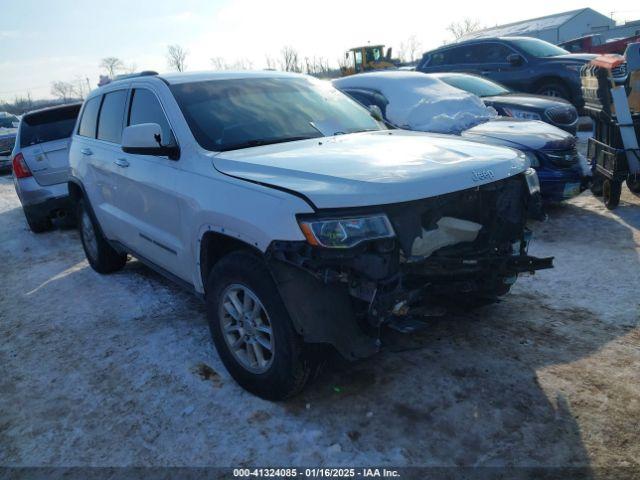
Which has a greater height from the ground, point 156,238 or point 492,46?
point 492,46

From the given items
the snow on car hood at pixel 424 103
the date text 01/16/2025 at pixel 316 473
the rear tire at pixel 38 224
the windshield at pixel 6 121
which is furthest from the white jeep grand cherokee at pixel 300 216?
the windshield at pixel 6 121

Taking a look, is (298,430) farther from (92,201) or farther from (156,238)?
(92,201)

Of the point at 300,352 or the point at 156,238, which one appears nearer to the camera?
the point at 300,352

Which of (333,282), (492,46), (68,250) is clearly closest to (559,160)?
(333,282)

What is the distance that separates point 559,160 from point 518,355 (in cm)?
336

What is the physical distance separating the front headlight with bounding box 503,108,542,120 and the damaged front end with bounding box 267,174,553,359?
17.5 feet

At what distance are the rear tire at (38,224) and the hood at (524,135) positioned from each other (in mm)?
6023

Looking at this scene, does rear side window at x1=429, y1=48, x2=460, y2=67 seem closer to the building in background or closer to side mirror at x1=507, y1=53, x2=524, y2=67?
side mirror at x1=507, y1=53, x2=524, y2=67

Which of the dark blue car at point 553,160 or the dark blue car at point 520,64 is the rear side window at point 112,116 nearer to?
the dark blue car at point 553,160

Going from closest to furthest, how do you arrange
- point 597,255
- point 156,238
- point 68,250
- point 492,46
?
point 156,238 → point 597,255 → point 68,250 → point 492,46

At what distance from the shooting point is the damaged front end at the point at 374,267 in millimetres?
2512

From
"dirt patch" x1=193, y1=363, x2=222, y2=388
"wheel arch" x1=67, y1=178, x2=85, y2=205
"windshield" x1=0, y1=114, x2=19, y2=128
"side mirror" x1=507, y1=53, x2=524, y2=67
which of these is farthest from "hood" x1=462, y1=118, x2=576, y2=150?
"windshield" x1=0, y1=114, x2=19, y2=128

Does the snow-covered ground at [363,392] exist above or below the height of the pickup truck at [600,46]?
below

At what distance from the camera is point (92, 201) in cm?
506
